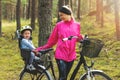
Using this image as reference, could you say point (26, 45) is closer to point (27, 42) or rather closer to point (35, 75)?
point (27, 42)

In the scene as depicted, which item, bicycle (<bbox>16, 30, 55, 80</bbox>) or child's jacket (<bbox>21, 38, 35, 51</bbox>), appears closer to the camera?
bicycle (<bbox>16, 30, 55, 80</bbox>)

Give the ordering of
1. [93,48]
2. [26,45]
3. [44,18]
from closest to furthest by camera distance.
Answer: [93,48] → [26,45] → [44,18]

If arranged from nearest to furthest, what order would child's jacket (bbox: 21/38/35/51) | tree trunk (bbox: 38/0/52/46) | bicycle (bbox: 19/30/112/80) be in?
bicycle (bbox: 19/30/112/80), child's jacket (bbox: 21/38/35/51), tree trunk (bbox: 38/0/52/46)

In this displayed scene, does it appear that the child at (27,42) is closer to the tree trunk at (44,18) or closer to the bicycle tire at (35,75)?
the bicycle tire at (35,75)

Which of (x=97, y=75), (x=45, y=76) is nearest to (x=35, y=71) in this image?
(x=45, y=76)

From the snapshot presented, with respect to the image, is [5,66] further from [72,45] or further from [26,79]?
[72,45]

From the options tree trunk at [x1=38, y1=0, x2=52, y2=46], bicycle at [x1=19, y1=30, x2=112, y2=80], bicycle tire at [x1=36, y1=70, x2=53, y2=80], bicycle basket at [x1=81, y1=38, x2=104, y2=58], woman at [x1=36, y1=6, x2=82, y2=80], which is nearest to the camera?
bicycle basket at [x1=81, y1=38, x2=104, y2=58]

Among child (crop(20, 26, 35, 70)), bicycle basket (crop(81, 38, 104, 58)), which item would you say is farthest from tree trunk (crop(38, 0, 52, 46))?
bicycle basket (crop(81, 38, 104, 58))

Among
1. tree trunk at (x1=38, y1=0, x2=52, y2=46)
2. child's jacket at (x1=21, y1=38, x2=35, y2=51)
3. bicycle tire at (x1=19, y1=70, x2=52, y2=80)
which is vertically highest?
tree trunk at (x1=38, y1=0, x2=52, y2=46)

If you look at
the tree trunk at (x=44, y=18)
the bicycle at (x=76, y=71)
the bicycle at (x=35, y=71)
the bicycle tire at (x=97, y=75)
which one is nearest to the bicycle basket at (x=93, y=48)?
the bicycle at (x=76, y=71)

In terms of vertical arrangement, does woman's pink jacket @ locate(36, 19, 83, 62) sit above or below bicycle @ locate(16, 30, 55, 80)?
above

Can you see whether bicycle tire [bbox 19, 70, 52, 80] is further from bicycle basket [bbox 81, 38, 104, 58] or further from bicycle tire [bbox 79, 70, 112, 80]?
bicycle basket [bbox 81, 38, 104, 58]

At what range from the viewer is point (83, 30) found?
30.5 meters

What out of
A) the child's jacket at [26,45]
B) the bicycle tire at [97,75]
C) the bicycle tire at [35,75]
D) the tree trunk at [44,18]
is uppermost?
the tree trunk at [44,18]
